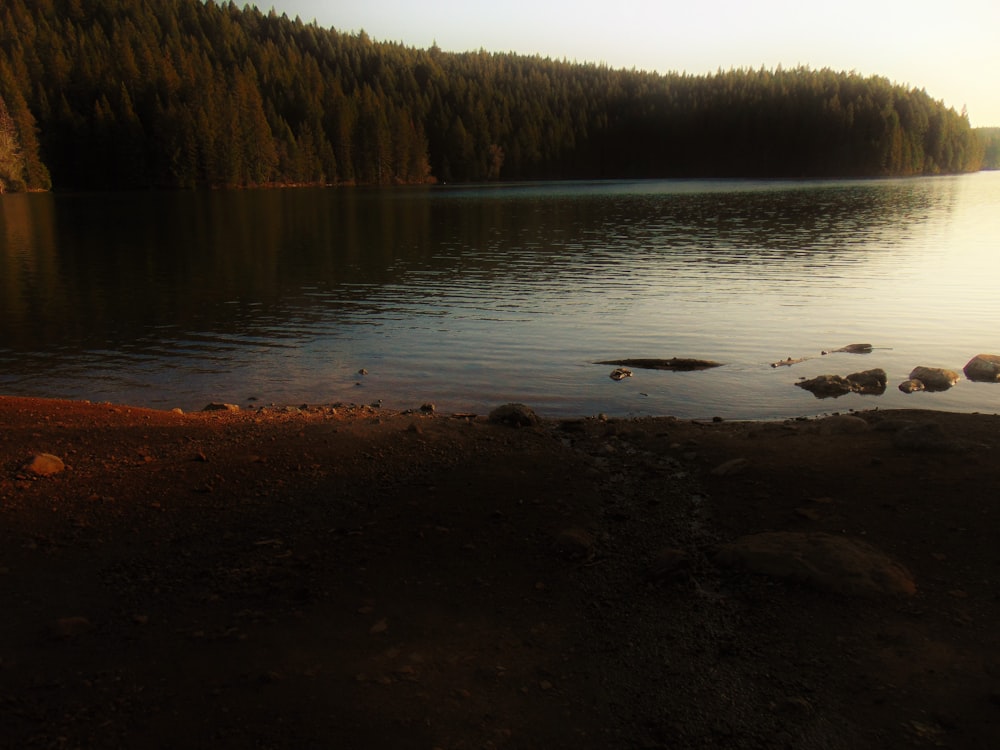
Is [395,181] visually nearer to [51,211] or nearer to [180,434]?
[51,211]

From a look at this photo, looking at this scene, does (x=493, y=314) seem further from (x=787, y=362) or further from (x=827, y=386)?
(x=827, y=386)

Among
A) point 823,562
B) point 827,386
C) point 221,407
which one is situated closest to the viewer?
point 823,562

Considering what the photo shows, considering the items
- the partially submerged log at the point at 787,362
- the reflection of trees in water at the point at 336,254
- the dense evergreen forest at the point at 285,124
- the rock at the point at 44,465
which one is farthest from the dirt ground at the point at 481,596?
→ the dense evergreen forest at the point at 285,124

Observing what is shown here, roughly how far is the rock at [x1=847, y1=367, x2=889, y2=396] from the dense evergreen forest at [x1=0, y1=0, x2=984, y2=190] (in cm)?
12230

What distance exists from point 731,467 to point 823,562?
9.05ft

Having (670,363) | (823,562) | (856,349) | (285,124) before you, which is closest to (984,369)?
(856,349)

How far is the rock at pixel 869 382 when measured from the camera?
14.6 meters

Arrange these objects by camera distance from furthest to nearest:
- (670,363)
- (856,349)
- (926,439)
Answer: (856,349) < (670,363) < (926,439)

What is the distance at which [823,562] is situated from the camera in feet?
21.0

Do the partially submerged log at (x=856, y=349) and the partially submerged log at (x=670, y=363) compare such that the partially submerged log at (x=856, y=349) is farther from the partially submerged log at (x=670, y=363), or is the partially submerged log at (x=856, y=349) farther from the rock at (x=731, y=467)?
the rock at (x=731, y=467)

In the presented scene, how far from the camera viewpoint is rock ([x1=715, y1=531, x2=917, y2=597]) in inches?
243

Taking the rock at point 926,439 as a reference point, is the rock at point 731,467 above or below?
below

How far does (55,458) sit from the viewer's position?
8789mm

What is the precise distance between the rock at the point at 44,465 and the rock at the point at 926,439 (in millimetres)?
10597
